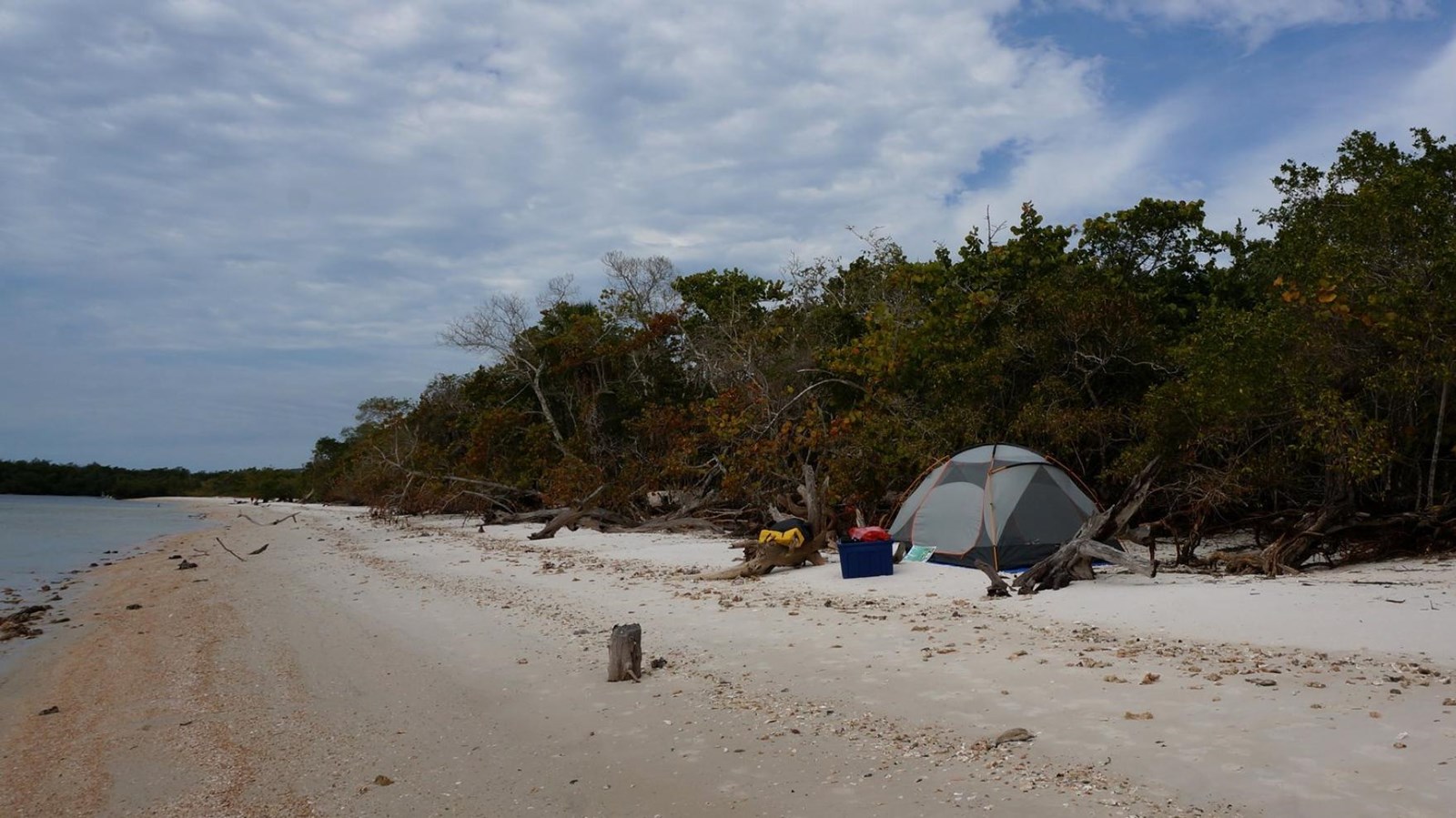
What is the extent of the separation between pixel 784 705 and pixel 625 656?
1.32 metres

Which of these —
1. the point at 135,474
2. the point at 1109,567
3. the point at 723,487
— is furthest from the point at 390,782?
the point at 135,474

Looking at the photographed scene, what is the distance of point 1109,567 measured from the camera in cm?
1037

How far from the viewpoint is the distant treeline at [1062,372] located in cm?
1022

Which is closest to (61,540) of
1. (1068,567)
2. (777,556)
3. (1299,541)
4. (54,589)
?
(54,589)

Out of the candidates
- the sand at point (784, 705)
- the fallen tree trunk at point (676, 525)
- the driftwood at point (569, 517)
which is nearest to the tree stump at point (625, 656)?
the sand at point (784, 705)

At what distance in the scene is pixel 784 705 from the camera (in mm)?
5594

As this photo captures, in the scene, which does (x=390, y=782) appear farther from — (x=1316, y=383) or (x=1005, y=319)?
(x=1005, y=319)

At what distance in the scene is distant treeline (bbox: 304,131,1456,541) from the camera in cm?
1022

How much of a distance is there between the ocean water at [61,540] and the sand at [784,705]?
10755mm

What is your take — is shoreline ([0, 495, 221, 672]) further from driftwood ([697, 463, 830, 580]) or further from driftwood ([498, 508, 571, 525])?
driftwood ([498, 508, 571, 525])

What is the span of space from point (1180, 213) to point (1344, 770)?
15.7 m

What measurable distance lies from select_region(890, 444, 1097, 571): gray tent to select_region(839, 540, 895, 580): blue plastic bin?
998 mm

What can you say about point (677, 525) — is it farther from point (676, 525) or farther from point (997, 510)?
point (997, 510)

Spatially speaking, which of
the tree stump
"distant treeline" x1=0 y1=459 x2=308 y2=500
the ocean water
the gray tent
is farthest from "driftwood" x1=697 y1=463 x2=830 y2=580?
"distant treeline" x1=0 y1=459 x2=308 y2=500
